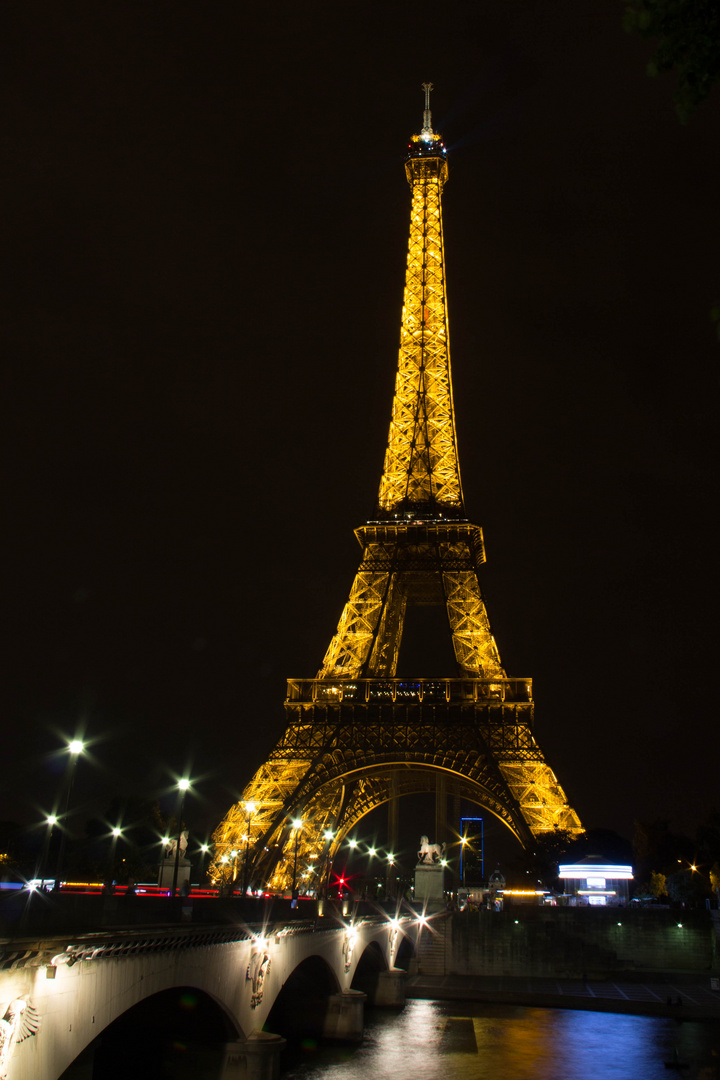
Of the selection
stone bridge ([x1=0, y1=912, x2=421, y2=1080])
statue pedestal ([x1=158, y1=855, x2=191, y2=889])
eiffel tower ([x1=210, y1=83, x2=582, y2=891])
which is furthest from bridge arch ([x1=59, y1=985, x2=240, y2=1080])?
eiffel tower ([x1=210, y1=83, x2=582, y2=891])

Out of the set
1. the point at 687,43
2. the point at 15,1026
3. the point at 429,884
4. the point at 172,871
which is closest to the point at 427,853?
the point at 429,884

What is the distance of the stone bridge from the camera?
14.0 metres

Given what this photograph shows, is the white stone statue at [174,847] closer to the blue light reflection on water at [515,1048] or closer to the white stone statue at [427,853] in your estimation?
the blue light reflection on water at [515,1048]

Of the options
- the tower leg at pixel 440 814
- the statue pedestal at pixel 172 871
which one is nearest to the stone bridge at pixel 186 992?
the statue pedestal at pixel 172 871

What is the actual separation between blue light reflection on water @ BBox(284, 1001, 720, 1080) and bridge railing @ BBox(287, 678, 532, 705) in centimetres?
1864

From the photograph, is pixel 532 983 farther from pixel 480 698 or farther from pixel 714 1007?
pixel 480 698

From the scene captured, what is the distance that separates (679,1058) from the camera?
34375 mm

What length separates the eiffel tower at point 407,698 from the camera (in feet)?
180

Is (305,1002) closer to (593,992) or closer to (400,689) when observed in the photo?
(593,992)

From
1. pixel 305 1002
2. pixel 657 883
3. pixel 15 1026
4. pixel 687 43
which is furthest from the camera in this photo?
pixel 657 883

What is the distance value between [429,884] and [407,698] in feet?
47.7

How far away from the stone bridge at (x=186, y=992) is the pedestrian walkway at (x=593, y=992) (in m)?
6.73

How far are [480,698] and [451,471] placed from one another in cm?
1953

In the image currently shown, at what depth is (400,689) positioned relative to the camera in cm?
6006
